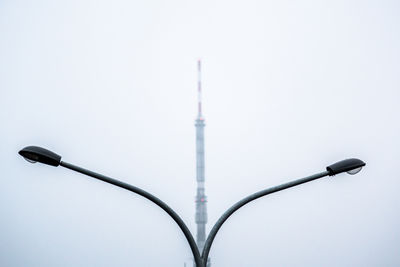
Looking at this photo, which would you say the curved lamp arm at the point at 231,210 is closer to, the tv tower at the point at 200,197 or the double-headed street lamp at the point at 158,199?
the double-headed street lamp at the point at 158,199

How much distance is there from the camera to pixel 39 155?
7.06 meters

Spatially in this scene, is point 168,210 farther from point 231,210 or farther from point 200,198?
point 200,198

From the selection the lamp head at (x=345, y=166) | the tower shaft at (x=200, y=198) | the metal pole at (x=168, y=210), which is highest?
the tower shaft at (x=200, y=198)

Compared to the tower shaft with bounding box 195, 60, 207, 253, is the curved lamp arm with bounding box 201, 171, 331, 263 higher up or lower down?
lower down

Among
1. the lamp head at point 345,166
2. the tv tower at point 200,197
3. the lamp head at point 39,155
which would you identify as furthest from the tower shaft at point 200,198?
the lamp head at point 39,155

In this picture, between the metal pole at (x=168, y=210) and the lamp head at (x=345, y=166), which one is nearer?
the metal pole at (x=168, y=210)

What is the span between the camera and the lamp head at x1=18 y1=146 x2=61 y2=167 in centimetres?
702

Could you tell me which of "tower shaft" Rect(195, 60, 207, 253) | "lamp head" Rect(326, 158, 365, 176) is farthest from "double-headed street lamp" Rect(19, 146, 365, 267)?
"tower shaft" Rect(195, 60, 207, 253)

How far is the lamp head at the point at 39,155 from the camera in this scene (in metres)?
7.02

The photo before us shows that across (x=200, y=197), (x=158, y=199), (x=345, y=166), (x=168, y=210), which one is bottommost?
(x=168, y=210)

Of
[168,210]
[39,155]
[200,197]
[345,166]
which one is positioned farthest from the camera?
[200,197]

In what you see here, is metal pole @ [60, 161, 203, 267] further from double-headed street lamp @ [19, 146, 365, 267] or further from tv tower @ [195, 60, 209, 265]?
→ tv tower @ [195, 60, 209, 265]

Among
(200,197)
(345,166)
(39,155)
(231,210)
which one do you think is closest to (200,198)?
(200,197)

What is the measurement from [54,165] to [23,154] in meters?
0.52
